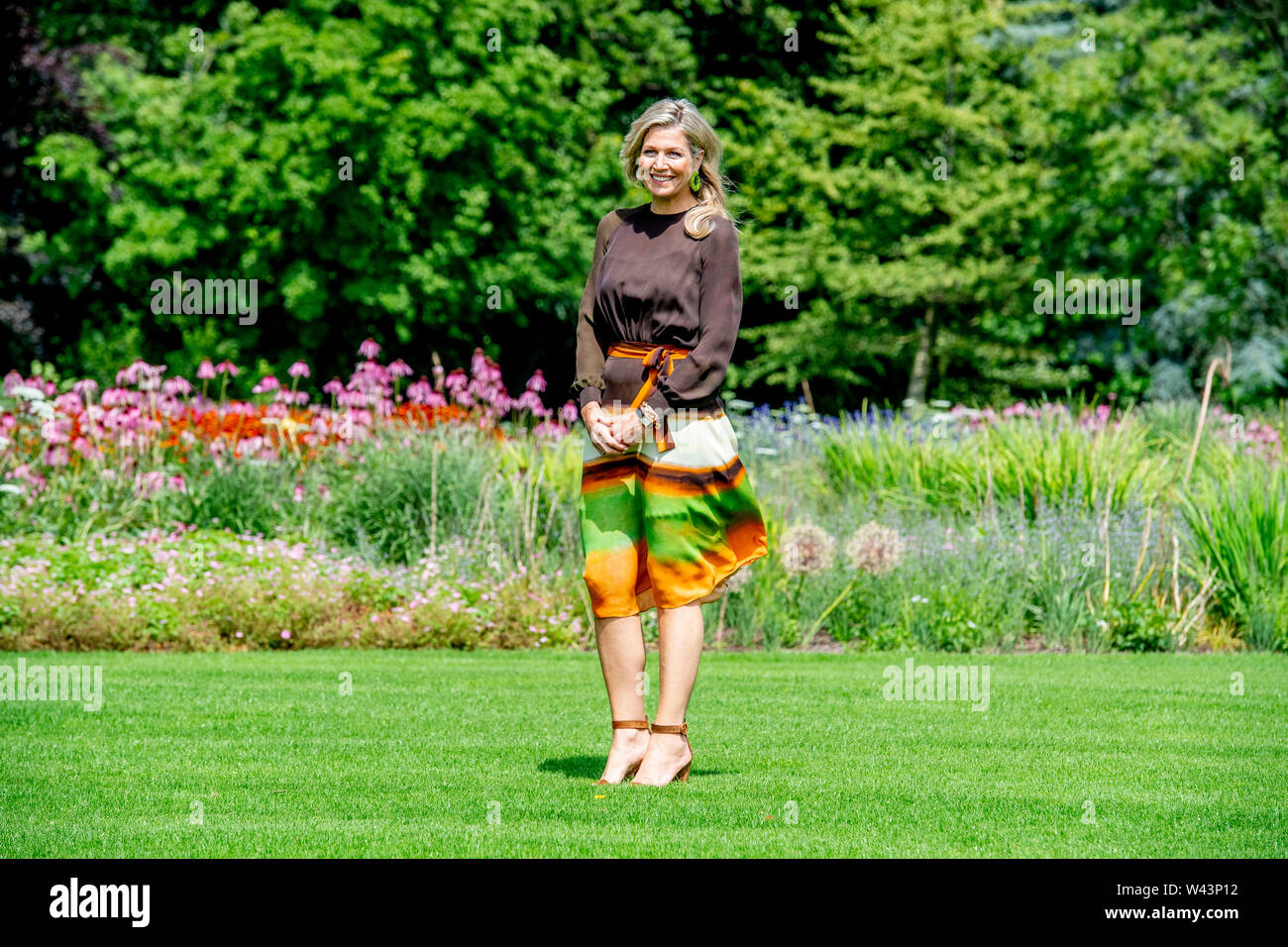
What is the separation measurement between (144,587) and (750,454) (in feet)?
17.0

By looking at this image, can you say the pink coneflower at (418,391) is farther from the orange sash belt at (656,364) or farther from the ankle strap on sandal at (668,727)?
the ankle strap on sandal at (668,727)

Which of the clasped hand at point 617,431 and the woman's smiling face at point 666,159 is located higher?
the woman's smiling face at point 666,159

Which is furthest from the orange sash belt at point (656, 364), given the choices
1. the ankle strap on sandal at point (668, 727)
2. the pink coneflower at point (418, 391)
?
the pink coneflower at point (418, 391)

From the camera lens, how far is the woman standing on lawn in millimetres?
5227

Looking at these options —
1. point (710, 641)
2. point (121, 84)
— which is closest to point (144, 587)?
point (710, 641)

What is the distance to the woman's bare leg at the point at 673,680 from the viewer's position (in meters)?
5.29

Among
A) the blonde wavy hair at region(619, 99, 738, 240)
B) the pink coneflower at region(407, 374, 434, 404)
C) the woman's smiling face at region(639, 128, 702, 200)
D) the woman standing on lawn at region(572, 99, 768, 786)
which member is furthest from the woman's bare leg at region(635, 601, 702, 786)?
the pink coneflower at region(407, 374, 434, 404)

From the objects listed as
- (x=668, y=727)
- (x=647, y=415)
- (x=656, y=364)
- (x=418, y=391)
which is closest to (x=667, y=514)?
(x=647, y=415)

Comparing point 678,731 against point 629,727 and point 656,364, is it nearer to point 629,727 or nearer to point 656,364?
point 629,727

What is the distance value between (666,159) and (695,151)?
5.1 inches

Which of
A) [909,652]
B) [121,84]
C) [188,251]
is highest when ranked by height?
[121,84]

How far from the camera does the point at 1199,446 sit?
13.2 m

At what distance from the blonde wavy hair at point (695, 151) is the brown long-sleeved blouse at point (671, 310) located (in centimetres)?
4
